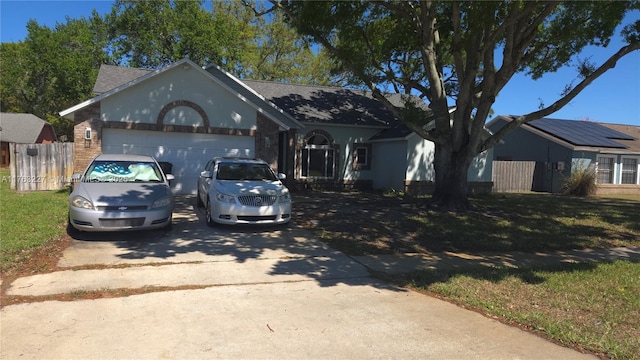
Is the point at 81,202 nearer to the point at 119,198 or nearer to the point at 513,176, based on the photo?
the point at 119,198

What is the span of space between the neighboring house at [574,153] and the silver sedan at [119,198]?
19.7 m

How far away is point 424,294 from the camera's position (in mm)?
5656

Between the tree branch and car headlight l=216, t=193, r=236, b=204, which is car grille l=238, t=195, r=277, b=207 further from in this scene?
the tree branch

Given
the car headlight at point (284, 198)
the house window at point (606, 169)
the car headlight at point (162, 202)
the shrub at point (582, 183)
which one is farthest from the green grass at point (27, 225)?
the house window at point (606, 169)

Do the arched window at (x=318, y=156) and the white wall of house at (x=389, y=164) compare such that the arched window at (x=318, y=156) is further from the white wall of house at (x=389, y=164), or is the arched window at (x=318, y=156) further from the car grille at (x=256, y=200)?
the car grille at (x=256, y=200)

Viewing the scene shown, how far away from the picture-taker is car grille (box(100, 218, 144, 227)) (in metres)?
7.84

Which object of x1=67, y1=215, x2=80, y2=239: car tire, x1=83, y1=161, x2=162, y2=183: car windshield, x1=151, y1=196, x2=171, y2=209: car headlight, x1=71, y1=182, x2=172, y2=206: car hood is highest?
x1=83, y1=161, x2=162, y2=183: car windshield

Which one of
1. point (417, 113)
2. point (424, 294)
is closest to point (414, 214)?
point (417, 113)

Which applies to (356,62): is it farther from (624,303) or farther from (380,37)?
(624,303)

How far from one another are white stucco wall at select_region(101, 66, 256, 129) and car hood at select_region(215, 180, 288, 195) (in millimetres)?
6885

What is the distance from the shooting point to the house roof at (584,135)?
77.2 ft

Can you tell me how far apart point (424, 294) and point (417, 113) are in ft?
26.4

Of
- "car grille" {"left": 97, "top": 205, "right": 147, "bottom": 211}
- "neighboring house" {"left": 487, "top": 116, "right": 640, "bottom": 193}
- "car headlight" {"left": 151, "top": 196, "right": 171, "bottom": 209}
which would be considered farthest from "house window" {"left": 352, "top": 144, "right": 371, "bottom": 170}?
"car grille" {"left": 97, "top": 205, "right": 147, "bottom": 211}

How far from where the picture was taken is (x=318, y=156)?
20594 millimetres
